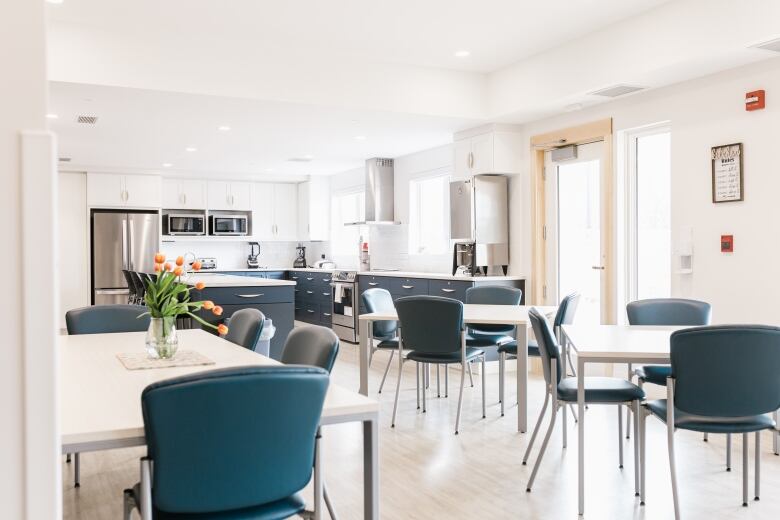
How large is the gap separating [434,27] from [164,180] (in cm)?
661

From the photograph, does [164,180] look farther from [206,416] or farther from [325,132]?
[206,416]

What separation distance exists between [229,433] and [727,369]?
1.92m

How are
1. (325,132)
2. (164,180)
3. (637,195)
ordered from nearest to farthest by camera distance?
1. (637,195)
2. (325,132)
3. (164,180)

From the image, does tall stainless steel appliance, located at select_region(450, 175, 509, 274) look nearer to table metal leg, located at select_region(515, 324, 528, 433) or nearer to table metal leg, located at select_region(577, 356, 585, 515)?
table metal leg, located at select_region(515, 324, 528, 433)

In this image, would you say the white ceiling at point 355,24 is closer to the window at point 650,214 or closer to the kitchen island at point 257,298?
the window at point 650,214

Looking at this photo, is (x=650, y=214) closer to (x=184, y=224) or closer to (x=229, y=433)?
(x=229, y=433)

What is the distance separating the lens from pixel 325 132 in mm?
6945

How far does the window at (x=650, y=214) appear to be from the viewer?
527 centimetres

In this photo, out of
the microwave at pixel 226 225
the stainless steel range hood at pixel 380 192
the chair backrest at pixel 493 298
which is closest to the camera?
the chair backrest at pixel 493 298

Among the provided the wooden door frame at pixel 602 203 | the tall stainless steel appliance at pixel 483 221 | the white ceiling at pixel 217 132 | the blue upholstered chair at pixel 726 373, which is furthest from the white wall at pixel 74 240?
the blue upholstered chair at pixel 726 373

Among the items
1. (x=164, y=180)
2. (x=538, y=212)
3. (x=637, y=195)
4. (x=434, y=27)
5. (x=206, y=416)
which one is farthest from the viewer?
(x=164, y=180)

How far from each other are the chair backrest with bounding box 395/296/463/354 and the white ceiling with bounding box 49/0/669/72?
1.97m

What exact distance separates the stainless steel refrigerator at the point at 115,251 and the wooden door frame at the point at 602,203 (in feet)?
18.6

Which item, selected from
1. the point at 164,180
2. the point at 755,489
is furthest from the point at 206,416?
the point at 164,180
